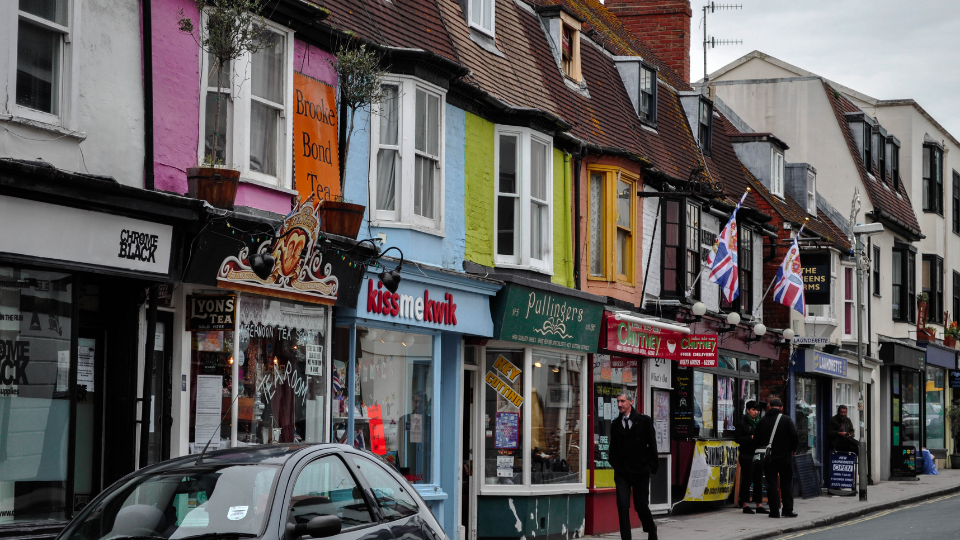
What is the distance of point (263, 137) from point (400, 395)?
4365 mm

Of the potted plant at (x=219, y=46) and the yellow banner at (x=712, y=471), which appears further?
the yellow banner at (x=712, y=471)

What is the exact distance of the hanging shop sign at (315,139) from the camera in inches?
511

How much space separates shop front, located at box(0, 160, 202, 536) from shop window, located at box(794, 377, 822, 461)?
69.7ft

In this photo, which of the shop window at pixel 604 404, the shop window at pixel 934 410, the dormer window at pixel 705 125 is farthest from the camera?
the shop window at pixel 934 410

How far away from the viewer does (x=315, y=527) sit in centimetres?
686

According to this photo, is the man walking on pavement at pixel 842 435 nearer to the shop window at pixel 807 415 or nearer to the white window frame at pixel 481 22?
the shop window at pixel 807 415

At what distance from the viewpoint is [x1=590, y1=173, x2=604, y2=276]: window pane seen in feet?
64.5

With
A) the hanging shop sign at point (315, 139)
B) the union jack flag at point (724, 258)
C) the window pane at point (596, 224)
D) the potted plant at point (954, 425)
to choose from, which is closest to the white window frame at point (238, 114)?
the hanging shop sign at point (315, 139)

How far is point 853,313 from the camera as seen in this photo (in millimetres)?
33500

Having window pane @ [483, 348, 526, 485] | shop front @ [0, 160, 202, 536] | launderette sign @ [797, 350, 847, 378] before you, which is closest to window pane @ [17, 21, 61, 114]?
shop front @ [0, 160, 202, 536]

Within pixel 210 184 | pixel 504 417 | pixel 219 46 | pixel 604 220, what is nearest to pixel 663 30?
pixel 604 220

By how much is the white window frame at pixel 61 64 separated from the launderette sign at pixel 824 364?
875 inches

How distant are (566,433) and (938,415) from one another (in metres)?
26.0

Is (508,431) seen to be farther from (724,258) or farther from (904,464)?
(904,464)
